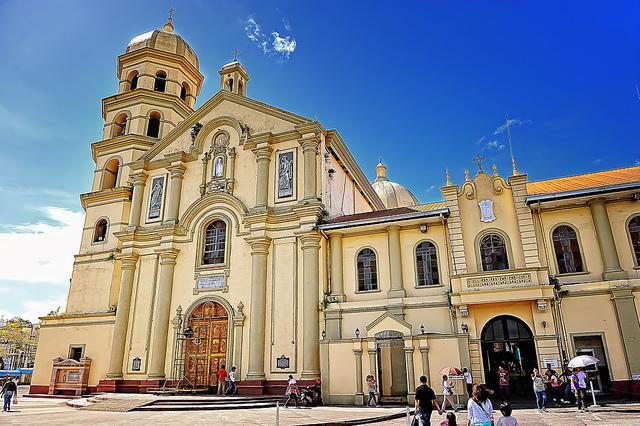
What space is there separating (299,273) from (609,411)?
12.4 meters

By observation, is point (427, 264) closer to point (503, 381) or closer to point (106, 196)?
point (503, 381)

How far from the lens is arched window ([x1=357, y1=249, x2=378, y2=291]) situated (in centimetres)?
2070

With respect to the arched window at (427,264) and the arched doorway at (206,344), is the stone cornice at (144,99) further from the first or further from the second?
the arched window at (427,264)

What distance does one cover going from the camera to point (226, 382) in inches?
813

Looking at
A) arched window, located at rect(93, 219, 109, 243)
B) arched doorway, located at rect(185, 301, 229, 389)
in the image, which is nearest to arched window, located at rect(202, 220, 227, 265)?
arched doorway, located at rect(185, 301, 229, 389)

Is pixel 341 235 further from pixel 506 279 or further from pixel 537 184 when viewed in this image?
pixel 537 184

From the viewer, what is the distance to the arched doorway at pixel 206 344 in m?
22.0

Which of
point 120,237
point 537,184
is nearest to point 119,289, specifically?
point 120,237

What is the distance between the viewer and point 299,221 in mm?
22344

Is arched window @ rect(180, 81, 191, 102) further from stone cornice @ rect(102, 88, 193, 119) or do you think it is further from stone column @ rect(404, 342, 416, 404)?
stone column @ rect(404, 342, 416, 404)

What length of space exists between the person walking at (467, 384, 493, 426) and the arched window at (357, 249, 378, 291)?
1315cm

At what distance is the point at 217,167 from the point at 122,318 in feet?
29.7

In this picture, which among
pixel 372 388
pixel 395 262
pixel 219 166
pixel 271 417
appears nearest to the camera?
pixel 271 417

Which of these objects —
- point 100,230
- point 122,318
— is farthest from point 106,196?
point 122,318
